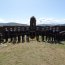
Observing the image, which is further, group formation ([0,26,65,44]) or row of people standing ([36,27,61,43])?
row of people standing ([36,27,61,43])

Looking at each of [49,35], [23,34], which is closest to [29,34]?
[23,34]

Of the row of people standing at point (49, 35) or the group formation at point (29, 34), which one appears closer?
the group formation at point (29, 34)

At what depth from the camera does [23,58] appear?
1168 centimetres

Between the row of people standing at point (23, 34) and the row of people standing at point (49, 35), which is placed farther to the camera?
the row of people standing at point (49, 35)

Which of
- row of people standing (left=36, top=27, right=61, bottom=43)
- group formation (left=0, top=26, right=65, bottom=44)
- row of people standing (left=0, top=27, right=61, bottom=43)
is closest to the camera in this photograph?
row of people standing (left=0, top=27, right=61, bottom=43)

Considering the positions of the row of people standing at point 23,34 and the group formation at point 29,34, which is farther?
the group formation at point 29,34

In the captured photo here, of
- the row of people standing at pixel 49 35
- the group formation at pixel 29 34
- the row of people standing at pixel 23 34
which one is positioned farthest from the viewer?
the row of people standing at pixel 49 35

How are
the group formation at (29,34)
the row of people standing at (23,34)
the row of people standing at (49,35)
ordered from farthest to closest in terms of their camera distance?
1. the row of people standing at (49,35)
2. the group formation at (29,34)
3. the row of people standing at (23,34)

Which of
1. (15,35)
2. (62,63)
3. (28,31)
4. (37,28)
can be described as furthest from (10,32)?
(62,63)

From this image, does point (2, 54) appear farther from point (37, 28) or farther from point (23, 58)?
point (37, 28)

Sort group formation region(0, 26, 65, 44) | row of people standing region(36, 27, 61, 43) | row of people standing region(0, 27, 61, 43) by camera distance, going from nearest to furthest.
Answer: row of people standing region(0, 27, 61, 43) → group formation region(0, 26, 65, 44) → row of people standing region(36, 27, 61, 43)

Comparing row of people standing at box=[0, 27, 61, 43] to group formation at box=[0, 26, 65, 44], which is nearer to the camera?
row of people standing at box=[0, 27, 61, 43]

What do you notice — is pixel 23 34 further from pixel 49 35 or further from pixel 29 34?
pixel 49 35

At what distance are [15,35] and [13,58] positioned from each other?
28.5 feet
